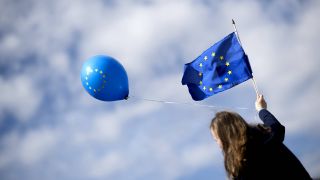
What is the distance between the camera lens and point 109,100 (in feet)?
27.4

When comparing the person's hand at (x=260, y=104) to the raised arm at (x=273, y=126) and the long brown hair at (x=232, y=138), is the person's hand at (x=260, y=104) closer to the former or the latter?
the raised arm at (x=273, y=126)

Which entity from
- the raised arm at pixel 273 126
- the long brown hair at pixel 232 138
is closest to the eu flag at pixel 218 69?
the raised arm at pixel 273 126

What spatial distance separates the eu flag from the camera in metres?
7.78

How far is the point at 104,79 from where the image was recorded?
814 cm

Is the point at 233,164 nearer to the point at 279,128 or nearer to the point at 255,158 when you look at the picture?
the point at 255,158

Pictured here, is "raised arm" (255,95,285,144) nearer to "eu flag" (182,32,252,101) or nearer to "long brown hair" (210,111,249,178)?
"long brown hair" (210,111,249,178)

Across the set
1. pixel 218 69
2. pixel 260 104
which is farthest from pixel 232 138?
pixel 218 69

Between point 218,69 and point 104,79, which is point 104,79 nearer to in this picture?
point 104,79

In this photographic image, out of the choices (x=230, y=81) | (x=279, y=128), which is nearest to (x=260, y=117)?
(x=279, y=128)

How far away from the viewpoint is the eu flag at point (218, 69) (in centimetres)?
778

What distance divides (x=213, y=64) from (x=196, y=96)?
2.58 ft

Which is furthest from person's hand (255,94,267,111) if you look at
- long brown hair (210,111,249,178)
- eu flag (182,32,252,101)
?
eu flag (182,32,252,101)

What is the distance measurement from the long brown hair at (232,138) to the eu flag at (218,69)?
3714mm

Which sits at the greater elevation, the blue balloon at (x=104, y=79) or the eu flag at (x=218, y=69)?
the blue balloon at (x=104, y=79)
